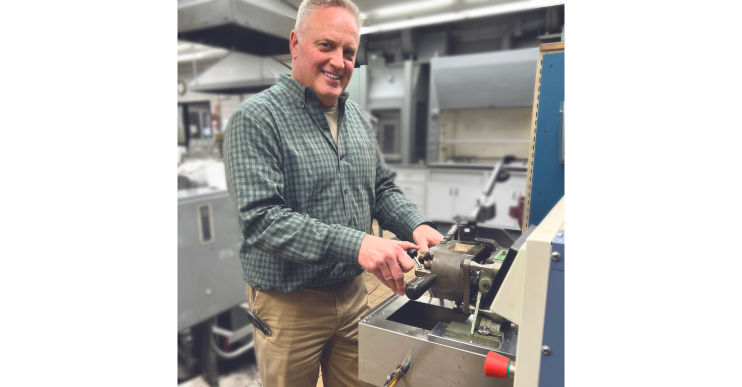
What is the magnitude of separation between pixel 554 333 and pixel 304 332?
655 mm

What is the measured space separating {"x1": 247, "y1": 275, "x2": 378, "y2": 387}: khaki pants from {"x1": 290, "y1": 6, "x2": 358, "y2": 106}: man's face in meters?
0.53

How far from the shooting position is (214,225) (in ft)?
7.14

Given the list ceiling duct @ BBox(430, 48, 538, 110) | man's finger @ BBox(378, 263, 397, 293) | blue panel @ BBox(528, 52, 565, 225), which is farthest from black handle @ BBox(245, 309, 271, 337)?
ceiling duct @ BBox(430, 48, 538, 110)

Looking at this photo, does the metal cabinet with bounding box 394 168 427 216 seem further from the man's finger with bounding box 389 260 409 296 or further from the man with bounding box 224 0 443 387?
the man's finger with bounding box 389 260 409 296

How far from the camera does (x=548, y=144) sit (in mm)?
1166

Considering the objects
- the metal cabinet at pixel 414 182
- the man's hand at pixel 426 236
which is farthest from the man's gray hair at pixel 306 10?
the metal cabinet at pixel 414 182

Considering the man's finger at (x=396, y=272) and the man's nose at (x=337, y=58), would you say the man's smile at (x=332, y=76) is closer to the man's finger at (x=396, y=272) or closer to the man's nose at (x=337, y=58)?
the man's nose at (x=337, y=58)

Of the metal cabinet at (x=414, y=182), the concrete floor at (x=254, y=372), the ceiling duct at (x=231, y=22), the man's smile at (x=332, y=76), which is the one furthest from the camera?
the metal cabinet at (x=414, y=182)

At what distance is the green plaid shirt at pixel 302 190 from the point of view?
2.72 feet

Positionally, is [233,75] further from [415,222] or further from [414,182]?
[414,182]

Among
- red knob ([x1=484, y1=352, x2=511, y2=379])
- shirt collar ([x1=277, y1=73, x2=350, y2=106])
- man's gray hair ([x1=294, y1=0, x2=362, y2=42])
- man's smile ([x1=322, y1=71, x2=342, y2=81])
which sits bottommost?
red knob ([x1=484, y1=352, x2=511, y2=379])

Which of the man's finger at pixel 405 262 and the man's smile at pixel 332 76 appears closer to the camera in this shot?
the man's finger at pixel 405 262

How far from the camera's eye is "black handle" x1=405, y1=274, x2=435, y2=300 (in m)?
0.69

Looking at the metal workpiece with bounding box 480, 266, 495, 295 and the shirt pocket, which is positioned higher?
the shirt pocket
